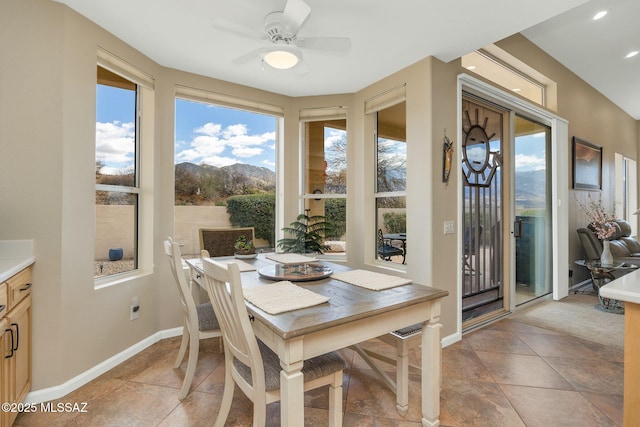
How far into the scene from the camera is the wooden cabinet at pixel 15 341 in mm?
1507

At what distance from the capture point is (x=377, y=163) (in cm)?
343

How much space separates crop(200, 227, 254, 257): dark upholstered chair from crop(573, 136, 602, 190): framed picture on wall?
4.78 meters

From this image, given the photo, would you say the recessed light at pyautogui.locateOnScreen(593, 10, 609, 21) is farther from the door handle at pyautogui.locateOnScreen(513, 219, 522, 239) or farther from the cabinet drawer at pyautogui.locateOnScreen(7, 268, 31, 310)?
the cabinet drawer at pyautogui.locateOnScreen(7, 268, 31, 310)

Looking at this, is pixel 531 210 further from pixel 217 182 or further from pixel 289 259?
pixel 217 182

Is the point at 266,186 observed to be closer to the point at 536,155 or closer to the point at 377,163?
the point at 377,163

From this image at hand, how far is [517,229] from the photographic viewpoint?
346 centimetres

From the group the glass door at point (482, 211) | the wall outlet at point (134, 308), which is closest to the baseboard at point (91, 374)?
the wall outlet at point (134, 308)

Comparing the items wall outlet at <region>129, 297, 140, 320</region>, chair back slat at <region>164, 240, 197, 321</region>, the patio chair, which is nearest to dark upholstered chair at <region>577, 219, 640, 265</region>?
the patio chair

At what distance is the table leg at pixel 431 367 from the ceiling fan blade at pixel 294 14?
177 centimetres

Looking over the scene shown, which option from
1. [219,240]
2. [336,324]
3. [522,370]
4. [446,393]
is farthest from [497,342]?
[219,240]

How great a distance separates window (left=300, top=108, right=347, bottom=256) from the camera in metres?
3.65

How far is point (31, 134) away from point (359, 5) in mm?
2291

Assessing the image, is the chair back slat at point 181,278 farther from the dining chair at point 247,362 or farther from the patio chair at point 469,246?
the patio chair at point 469,246

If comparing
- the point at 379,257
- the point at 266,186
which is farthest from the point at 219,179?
the point at 379,257
